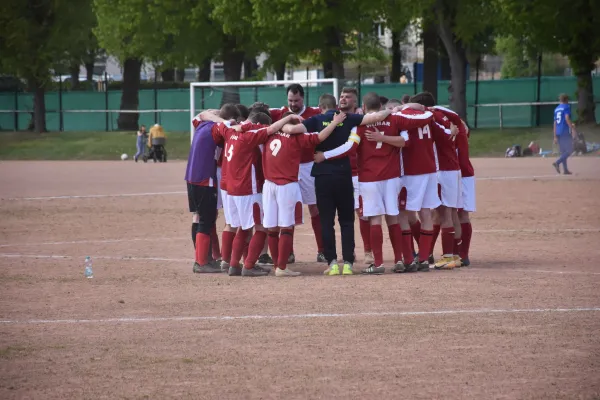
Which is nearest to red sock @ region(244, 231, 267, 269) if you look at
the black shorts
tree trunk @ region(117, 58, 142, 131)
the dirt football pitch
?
the dirt football pitch

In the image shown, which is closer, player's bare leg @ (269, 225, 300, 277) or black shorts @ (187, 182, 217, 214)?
player's bare leg @ (269, 225, 300, 277)

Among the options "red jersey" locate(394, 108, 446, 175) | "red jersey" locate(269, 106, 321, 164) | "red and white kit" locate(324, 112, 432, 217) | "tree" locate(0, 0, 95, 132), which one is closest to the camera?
"red and white kit" locate(324, 112, 432, 217)

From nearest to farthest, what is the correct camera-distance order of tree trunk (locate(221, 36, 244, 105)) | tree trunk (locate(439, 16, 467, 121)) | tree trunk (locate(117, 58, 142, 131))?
tree trunk (locate(439, 16, 467, 121)), tree trunk (locate(221, 36, 244, 105)), tree trunk (locate(117, 58, 142, 131))

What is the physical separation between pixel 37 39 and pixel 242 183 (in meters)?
46.9

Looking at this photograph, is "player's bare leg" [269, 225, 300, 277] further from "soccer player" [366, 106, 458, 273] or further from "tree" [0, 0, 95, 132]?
"tree" [0, 0, 95, 132]

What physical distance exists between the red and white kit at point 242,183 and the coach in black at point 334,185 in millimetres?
720

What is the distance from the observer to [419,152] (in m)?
15.1

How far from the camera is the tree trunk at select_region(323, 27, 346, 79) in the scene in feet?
182

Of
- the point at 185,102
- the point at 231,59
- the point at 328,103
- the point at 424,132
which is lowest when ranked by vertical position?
the point at 185,102

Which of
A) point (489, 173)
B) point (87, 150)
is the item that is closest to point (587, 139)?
point (489, 173)

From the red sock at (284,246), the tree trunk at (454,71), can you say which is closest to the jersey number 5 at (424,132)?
the red sock at (284,246)

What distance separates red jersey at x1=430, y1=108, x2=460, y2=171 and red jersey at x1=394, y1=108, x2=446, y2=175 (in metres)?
0.16

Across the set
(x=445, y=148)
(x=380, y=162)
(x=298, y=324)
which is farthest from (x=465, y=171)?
(x=298, y=324)

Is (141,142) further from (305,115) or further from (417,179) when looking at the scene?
(417,179)
